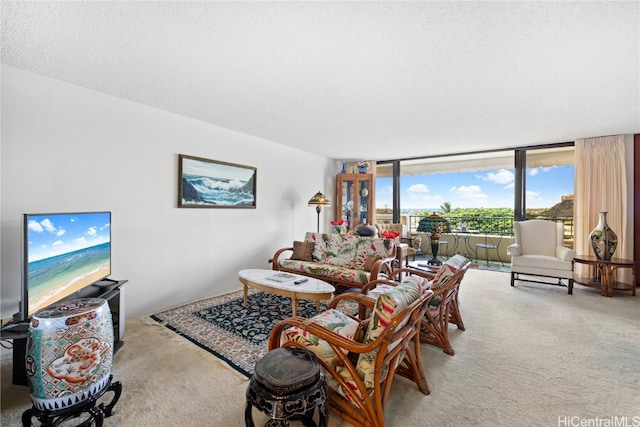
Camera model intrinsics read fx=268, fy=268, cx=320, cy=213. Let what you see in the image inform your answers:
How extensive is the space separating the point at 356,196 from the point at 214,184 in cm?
334

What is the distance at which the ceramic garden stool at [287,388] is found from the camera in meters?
1.24

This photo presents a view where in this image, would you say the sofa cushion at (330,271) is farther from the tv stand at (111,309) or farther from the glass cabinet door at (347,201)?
the glass cabinet door at (347,201)

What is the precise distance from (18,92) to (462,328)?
4680 mm

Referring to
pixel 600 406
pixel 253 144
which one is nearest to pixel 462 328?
pixel 600 406

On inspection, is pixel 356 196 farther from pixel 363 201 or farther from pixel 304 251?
pixel 304 251

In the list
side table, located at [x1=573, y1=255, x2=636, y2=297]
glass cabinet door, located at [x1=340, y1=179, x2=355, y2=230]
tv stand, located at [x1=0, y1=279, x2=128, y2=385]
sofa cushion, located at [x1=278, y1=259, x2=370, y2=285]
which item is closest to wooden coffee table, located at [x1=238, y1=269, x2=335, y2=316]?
sofa cushion, located at [x1=278, y1=259, x2=370, y2=285]

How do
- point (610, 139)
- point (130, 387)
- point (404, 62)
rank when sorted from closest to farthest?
1. point (130, 387)
2. point (404, 62)
3. point (610, 139)

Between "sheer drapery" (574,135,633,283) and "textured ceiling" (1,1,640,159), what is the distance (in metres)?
0.84

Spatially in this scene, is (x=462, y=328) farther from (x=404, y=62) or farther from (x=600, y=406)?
(x=404, y=62)

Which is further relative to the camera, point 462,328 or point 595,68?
point 462,328

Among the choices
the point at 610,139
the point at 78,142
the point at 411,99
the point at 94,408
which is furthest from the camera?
the point at 610,139

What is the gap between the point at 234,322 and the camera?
→ 2889mm

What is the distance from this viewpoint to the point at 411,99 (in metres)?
2.88

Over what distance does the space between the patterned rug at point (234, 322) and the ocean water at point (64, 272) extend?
3.08ft
